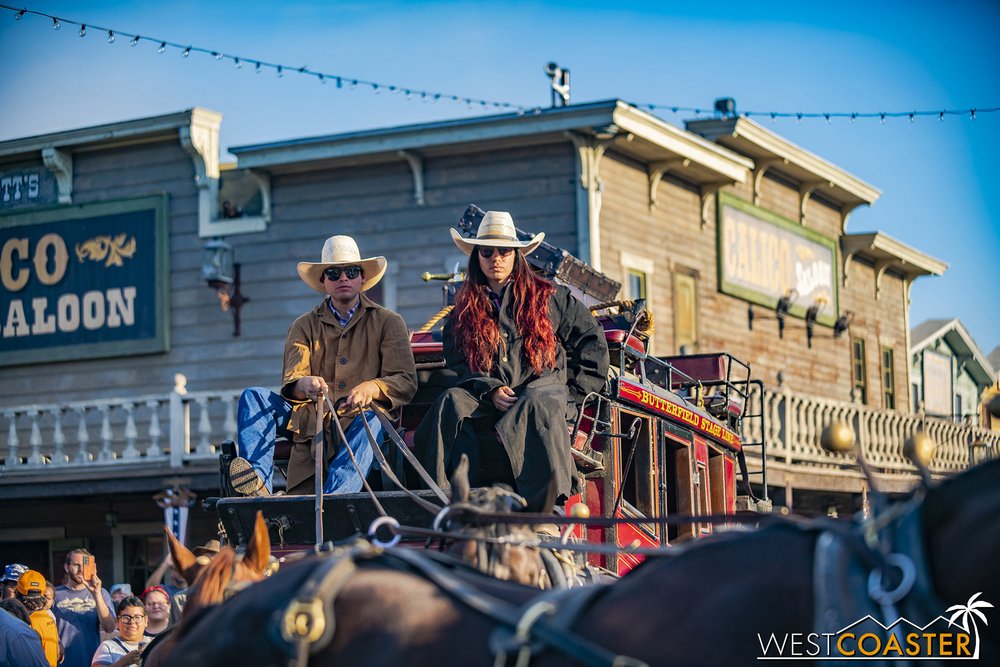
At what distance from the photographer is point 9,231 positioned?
69.1 feet

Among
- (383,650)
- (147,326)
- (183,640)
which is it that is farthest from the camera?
(147,326)

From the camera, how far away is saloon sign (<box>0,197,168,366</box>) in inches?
793

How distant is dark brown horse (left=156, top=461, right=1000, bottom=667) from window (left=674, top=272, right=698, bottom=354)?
16199mm

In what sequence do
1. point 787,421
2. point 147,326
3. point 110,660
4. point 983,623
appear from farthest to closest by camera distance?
point 147,326, point 787,421, point 110,660, point 983,623

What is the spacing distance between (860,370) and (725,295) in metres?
6.42

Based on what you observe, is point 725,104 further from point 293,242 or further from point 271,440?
point 271,440

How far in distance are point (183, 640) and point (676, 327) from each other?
16.3 metres

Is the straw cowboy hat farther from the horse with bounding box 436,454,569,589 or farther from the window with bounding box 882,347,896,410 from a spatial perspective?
the window with bounding box 882,347,896,410

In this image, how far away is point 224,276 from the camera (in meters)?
19.2

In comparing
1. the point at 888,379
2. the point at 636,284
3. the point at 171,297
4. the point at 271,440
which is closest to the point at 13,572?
the point at 271,440

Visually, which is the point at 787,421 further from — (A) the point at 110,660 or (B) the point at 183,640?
(B) the point at 183,640

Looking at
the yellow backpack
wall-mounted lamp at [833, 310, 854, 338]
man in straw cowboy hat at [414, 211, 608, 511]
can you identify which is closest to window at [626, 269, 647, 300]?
wall-mounted lamp at [833, 310, 854, 338]

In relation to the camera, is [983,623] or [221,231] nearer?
[983,623]

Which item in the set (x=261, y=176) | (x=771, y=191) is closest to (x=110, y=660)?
(x=261, y=176)
